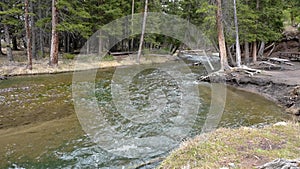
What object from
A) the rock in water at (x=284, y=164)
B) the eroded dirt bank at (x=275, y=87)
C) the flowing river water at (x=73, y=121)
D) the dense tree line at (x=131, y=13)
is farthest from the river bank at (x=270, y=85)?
the rock in water at (x=284, y=164)

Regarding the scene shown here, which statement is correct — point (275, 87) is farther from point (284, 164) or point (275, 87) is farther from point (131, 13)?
point (131, 13)

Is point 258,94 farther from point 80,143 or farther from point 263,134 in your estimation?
point 80,143

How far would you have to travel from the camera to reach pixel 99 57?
82.6 feet

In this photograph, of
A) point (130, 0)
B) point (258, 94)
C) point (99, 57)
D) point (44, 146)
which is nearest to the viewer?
point (44, 146)

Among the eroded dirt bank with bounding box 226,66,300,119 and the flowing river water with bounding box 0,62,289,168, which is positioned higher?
the eroded dirt bank with bounding box 226,66,300,119

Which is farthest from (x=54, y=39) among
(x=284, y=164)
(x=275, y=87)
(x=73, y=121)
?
(x=284, y=164)

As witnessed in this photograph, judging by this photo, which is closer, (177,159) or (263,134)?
(177,159)

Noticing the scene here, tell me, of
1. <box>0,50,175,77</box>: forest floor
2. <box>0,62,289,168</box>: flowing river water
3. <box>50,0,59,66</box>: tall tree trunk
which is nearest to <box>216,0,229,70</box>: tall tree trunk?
<box>0,62,289,168</box>: flowing river water

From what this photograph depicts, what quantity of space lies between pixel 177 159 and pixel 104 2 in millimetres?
24438

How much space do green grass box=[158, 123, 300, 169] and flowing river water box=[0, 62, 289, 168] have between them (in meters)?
0.92

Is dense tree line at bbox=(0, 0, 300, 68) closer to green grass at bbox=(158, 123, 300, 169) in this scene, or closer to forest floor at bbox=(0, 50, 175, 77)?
forest floor at bbox=(0, 50, 175, 77)

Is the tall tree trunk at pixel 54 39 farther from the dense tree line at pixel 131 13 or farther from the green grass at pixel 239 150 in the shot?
the green grass at pixel 239 150

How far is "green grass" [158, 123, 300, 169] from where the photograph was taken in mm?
4242

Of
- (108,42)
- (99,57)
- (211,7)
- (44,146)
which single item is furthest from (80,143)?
(108,42)
